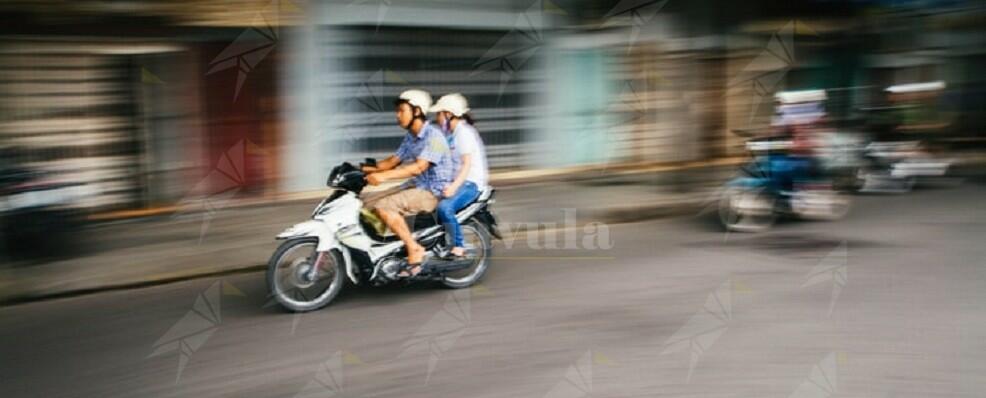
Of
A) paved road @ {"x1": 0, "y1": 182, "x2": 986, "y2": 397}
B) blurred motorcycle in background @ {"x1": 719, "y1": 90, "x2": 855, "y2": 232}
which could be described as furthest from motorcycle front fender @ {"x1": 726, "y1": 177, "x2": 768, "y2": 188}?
paved road @ {"x1": 0, "y1": 182, "x2": 986, "y2": 397}

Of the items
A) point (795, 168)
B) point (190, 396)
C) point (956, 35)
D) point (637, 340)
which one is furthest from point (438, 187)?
point (956, 35)

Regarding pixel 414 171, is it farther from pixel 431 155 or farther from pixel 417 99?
pixel 417 99

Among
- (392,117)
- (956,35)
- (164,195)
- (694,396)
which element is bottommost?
(694,396)

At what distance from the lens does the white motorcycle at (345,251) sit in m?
6.80

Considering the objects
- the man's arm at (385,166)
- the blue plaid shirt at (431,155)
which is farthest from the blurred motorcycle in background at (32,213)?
the blue plaid shirt at (431,155)

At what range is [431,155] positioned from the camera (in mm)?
7164

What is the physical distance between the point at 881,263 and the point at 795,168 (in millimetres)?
1902

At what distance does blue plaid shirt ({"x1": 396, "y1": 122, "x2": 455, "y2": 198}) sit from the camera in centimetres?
717

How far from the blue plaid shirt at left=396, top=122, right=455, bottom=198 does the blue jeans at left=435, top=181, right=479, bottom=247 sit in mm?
98

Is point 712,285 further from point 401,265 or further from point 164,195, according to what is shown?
point 164,195

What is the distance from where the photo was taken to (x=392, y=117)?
12.2 meters

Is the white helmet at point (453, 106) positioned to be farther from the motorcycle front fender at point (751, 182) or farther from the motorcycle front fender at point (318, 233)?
the motorcycle front fender at point (751, 182)

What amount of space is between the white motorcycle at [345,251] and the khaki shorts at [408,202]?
0.43ft

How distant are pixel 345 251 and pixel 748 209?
4663 millimetres
